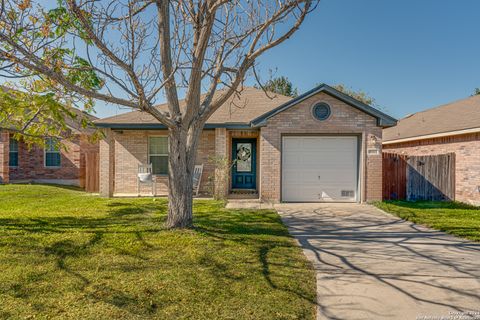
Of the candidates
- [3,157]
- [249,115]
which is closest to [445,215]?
[249,115]

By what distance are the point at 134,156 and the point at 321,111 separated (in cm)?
779

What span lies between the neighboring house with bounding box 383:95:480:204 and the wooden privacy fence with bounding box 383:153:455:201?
312 millimetres

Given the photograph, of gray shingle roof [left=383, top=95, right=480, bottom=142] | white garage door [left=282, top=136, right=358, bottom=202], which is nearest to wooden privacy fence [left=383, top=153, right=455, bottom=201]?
gray shingle roof [left=383, top=95, right=480, bottom=142]

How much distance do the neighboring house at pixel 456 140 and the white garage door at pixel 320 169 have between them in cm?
431

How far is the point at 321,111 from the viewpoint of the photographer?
33.7ft

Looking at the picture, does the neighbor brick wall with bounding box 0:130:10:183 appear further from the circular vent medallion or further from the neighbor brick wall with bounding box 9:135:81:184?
the circular vent medallion

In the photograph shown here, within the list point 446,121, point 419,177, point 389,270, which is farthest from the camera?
point 446,121

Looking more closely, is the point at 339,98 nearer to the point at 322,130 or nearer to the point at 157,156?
the point at 322,130

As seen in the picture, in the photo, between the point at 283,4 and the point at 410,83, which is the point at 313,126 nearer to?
the point at 283,4

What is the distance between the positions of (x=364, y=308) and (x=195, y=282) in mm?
2014

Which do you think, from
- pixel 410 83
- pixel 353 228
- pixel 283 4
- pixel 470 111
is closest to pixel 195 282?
pixel 353 228

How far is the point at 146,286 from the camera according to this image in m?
3.58

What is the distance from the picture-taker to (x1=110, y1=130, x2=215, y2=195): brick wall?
39.9 feet

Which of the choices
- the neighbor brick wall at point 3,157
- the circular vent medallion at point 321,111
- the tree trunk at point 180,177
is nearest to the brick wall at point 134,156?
the circular vent medallion at point 321,111
